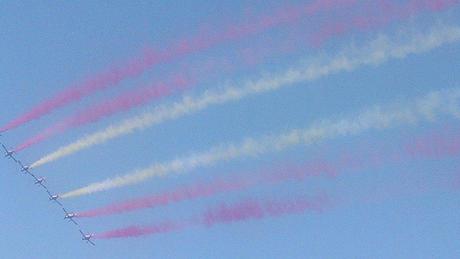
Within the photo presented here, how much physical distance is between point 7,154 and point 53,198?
389 centimetres

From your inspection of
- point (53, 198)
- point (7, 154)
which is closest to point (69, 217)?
point (53, 198)

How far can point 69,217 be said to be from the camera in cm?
6156

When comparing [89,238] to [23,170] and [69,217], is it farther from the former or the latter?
[23,170]

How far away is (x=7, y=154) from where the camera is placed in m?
60.1

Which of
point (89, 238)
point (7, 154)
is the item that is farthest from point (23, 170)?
point (89, 238)

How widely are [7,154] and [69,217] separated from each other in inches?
213

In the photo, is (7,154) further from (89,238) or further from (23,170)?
(89,238)

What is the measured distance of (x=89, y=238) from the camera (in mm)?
60969

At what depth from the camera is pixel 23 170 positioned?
61344 mm

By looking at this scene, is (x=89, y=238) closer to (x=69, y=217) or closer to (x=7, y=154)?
(x=69, y=217)

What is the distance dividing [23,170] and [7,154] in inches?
69.7

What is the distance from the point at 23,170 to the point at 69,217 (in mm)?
4004

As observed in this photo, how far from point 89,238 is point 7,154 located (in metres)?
7.05
